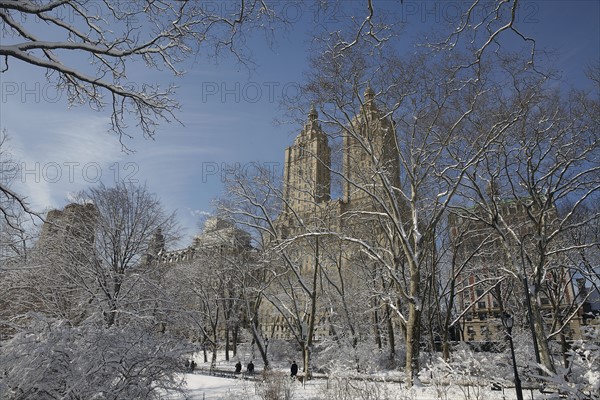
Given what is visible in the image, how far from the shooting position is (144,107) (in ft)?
28.8

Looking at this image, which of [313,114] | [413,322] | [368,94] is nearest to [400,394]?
[413,322]

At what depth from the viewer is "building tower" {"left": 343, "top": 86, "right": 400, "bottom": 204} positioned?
51.9 ft

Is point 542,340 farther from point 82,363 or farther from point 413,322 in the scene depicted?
point 82,363

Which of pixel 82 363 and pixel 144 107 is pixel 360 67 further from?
pixel 82 363

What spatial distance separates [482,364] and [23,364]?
14.2 m

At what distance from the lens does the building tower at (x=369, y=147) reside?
15809mm

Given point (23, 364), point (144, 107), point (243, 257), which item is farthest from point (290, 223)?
point (23, 364)

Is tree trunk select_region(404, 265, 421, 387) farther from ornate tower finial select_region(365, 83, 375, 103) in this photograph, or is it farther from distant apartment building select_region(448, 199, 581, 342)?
ornate tower finial select_region(365, 83, 375, 103)

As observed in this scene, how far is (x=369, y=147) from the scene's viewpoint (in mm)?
15938

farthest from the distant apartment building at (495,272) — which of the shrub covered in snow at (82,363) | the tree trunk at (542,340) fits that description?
the shrub covered in snow at (82,363)

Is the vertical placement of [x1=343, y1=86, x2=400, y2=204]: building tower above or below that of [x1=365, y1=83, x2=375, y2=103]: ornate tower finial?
below

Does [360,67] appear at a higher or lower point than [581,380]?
higher

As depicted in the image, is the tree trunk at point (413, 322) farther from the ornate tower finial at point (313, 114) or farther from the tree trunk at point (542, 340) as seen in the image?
the ornate tower finial at point (313, 114)

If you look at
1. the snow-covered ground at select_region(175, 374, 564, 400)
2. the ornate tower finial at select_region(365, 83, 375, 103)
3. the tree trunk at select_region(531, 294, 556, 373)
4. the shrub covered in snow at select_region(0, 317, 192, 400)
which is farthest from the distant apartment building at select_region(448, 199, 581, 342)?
the shrub covered in snow at select_region(0, 317, 192, 400)
